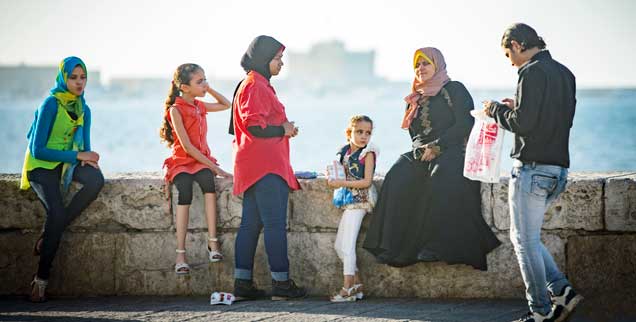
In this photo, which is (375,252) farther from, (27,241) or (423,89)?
(27,241)

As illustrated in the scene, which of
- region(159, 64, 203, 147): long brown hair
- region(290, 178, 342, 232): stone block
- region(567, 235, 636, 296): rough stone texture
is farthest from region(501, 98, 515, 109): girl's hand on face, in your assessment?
region(159, 64, 203, 147): long brown hair

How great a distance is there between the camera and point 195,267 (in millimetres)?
Result: 6461

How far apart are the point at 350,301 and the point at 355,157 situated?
3.06 ft

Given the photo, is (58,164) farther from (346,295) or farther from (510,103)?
(510,103)

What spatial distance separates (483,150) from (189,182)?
6.52 ft

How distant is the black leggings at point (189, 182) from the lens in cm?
623

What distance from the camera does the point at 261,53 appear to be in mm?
5988

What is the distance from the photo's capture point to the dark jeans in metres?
6.22

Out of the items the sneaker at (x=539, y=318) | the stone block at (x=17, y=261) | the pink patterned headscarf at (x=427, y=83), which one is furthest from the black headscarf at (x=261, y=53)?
the sneaker at (x=539, y=318)

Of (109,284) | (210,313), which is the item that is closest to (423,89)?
(210,313)

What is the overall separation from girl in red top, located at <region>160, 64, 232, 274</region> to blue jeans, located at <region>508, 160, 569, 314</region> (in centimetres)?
213

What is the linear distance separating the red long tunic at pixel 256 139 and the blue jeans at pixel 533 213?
5.39 feet

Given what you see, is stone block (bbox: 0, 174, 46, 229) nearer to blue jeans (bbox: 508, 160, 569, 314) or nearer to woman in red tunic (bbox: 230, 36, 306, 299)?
woman in red tunic (bbox: 230, 36, 306, 299)

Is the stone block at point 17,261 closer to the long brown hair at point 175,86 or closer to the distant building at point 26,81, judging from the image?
the long brown hair at point 175,86
